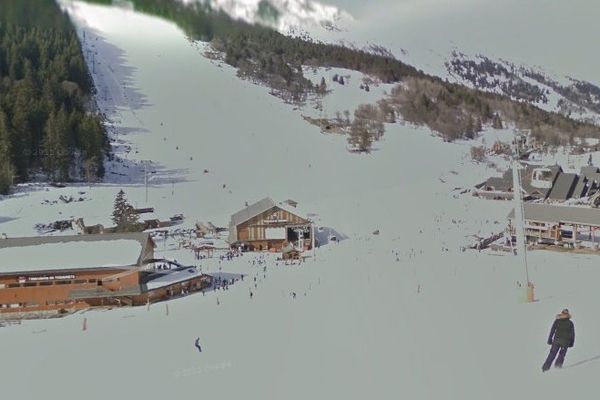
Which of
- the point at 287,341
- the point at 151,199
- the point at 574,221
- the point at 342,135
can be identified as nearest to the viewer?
the point at 287,341

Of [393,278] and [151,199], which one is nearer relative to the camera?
[393,278]

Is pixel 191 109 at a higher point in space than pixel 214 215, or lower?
higher

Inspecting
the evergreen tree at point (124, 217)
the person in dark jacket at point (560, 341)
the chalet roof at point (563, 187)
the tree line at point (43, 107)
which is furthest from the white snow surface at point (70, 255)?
the chalet roof at point (563, 187)

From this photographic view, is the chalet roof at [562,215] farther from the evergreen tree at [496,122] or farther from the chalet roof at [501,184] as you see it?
the evergreen tree at [496,122]

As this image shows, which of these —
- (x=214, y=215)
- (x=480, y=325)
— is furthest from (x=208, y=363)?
(x=214, y=215)

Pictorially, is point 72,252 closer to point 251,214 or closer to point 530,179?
point 251,214

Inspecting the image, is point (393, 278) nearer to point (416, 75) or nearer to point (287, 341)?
point (287, 341)

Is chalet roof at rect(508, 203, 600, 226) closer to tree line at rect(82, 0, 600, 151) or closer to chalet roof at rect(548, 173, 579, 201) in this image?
chalet roof at rect(548, 173, 579, 201)
